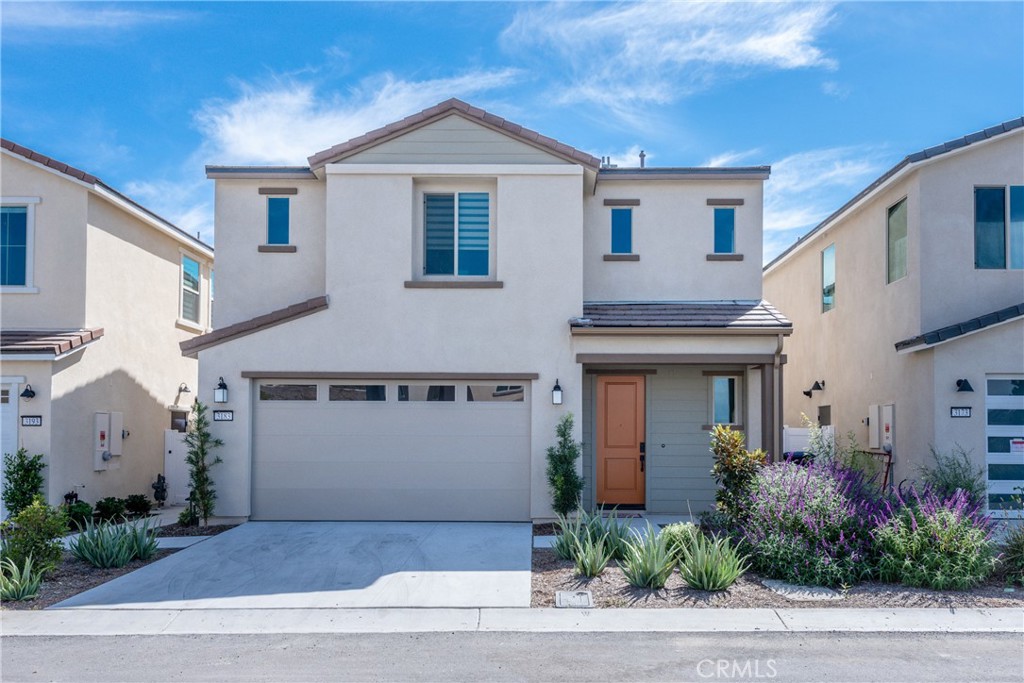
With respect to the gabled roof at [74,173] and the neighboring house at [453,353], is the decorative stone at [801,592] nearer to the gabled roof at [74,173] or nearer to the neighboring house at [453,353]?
the neighboring house at [453,353]

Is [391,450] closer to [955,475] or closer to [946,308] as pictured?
[955,475]

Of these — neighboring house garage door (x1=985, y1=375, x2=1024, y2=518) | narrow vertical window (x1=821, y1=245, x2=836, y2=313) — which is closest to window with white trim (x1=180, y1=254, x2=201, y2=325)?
narrow vertical window (x1=821, y1=245, x2=836, y2=313)

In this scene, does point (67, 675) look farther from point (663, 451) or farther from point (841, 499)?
point (663, 451)

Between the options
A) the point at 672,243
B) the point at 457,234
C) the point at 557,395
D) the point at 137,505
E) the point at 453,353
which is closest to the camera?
the point at 557,395

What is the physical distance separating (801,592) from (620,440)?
541cm

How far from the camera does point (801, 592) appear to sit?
855 cm

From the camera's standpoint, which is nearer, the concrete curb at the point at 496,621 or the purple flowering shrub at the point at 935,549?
the concrete curb at the point at 496,621

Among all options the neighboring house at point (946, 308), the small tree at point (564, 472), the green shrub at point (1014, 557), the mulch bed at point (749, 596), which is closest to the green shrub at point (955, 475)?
the neighboring house at point (946, 308)

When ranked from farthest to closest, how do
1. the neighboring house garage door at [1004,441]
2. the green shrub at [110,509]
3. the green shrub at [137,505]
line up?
the green shrub at [137,505]
the green shrub at [110,509]
the neighboring house garage door at [1004,441]

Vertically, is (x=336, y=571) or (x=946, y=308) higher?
(x=946, y=308)

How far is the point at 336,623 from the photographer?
7.83 metres

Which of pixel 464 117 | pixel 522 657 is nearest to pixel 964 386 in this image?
pixel 464 117

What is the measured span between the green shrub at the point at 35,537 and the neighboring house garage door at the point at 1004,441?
13.1 m

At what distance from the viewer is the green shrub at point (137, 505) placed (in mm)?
13945
